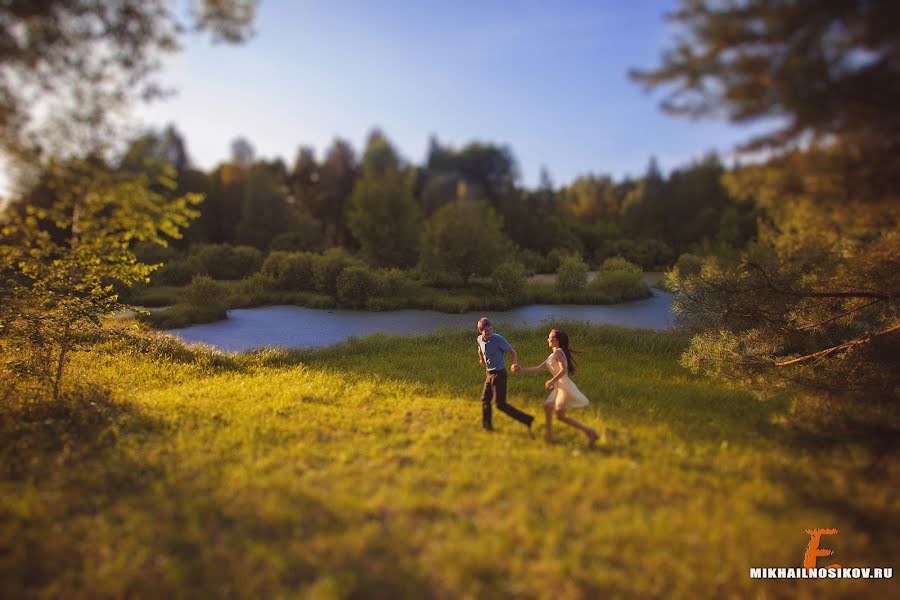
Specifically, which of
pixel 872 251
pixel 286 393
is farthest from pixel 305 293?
pixel 872 251

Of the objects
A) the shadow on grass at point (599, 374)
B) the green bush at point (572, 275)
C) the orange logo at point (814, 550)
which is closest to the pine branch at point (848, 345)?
the shadow on grass at point (599, 374)

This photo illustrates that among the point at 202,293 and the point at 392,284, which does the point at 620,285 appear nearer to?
the point at 392,284

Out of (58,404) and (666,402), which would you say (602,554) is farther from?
(58,404)

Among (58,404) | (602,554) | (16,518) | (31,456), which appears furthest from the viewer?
(58,404)

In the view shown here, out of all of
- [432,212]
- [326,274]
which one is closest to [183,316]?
[326,274]

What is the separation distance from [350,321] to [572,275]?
446 inches

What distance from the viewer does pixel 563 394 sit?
656 cm

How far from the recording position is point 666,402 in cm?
887

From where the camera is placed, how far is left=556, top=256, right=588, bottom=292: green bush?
23.4 m

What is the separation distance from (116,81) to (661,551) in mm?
7818

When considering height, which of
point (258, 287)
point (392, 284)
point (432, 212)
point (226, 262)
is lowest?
point (258, 287)

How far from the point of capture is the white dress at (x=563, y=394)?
21.4 feet

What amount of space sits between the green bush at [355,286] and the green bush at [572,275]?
9.33 metres

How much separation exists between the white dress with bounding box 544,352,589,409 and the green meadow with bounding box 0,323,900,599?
1.82ft
